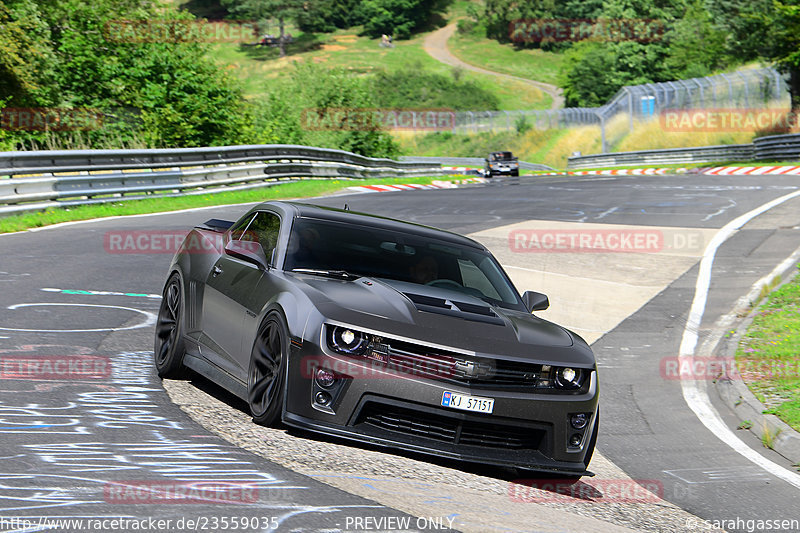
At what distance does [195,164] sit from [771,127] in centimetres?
3594

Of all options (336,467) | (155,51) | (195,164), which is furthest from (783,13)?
(336,467)

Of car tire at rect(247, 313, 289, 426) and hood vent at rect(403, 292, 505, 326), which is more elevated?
hood vent at rect(403, 292, 505, 326)

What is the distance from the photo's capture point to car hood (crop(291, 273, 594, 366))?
19.2ft

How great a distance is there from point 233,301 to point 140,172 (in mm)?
16765

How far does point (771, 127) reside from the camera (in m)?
51.2

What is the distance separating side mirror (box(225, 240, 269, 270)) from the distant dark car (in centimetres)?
4884

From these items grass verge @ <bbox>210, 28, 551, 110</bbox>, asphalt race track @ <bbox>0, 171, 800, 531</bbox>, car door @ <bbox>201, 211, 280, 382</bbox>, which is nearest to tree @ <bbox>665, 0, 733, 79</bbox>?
grass verge @ <bbox>210, 28, 551, 110</bbox>

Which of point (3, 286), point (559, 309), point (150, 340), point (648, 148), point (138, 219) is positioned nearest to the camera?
point (150, 340)

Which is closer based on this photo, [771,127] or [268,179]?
[268,179]

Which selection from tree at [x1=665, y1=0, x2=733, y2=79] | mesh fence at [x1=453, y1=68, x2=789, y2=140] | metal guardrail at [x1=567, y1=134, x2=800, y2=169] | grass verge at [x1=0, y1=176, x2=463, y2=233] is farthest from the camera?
tree at [x1=665, y1=0, x2=733, y2=79]

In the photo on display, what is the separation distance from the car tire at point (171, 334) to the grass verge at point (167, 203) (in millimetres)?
9660

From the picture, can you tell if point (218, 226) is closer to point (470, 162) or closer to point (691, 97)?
point (691, 97)

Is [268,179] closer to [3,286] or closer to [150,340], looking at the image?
[3,286]

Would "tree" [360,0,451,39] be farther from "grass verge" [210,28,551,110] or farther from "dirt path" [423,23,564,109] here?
"dirt path" [423,23,564,109]
